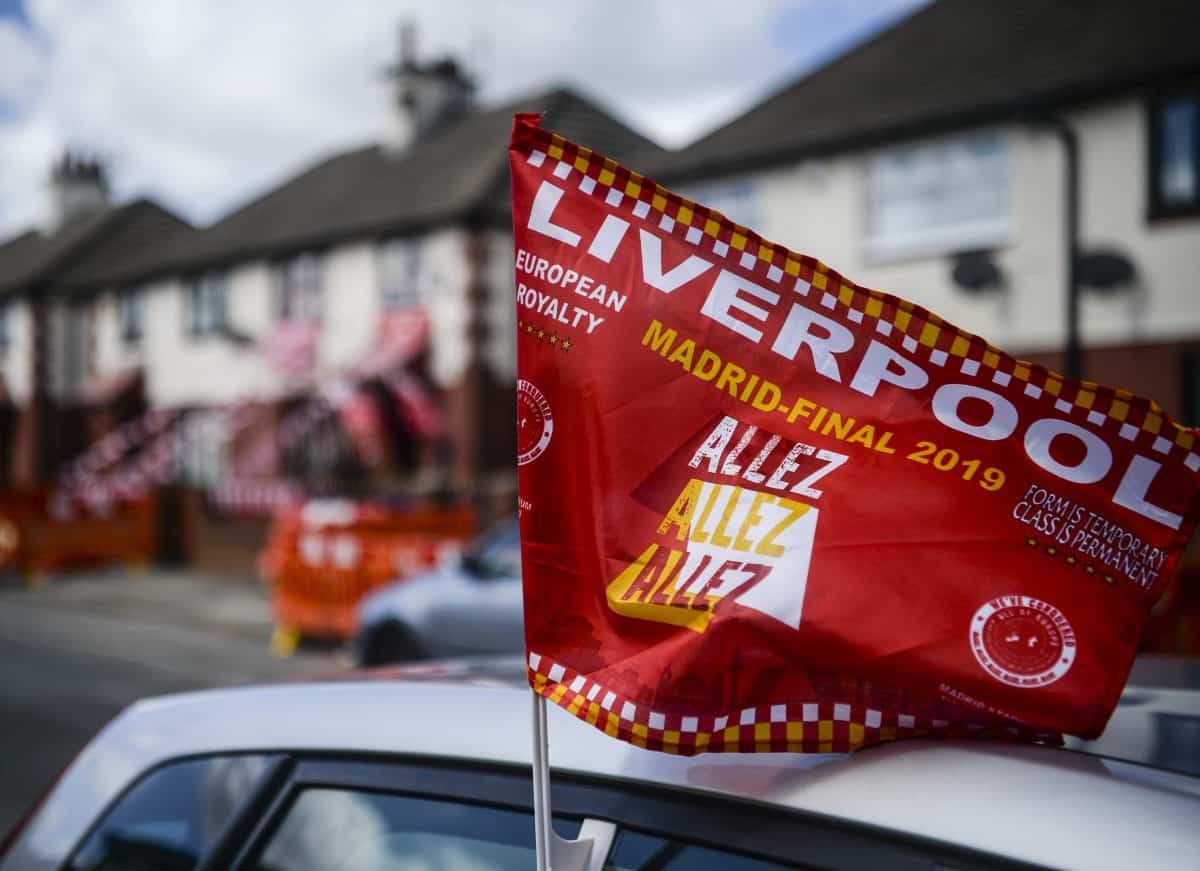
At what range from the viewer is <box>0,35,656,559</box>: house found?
73.0 feet

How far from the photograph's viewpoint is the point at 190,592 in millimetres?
17719

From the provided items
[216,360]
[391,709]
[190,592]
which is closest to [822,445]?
[391,709]

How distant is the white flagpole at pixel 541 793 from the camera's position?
1360 millimetres

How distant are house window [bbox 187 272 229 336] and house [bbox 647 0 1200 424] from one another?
526 inches

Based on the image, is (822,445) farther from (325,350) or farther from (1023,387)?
(325,350)

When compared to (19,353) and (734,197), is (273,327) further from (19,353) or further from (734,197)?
(19,353)

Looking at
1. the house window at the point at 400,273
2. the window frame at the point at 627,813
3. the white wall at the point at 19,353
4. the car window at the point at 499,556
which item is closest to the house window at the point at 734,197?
the house window at the point at 400,273

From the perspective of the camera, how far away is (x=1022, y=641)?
1.39m

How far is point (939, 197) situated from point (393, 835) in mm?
15862

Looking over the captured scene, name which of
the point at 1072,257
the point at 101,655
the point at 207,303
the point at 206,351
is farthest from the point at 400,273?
the point at 1072,257

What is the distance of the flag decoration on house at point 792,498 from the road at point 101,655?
18.0 feet

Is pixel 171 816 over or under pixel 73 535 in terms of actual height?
over

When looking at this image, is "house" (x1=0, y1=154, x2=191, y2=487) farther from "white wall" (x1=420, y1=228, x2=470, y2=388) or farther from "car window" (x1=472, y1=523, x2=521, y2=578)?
"car window" (x1=472, y1=523, x2=521, y2=578)

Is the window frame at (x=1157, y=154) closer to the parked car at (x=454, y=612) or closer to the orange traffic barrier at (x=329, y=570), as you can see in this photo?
the orange traffic barrier at (x=329, y=570)
